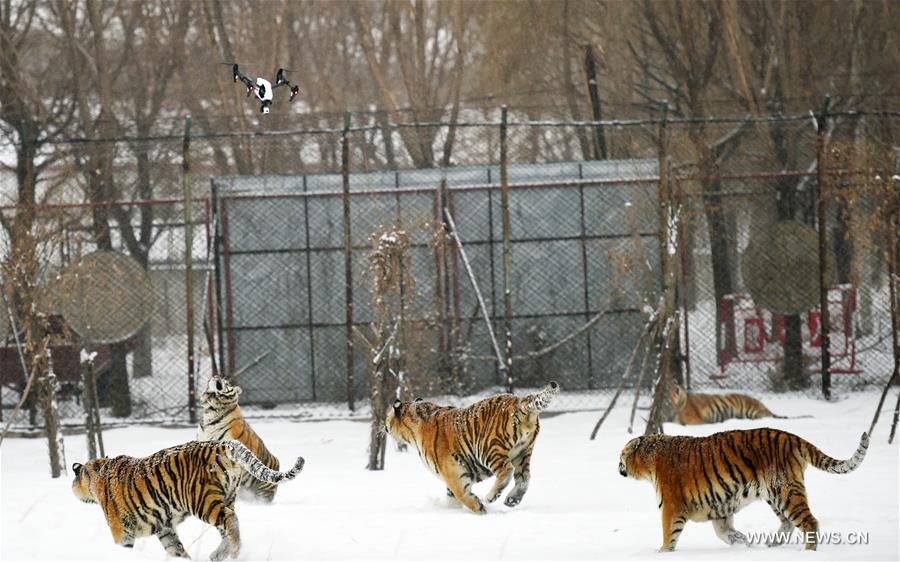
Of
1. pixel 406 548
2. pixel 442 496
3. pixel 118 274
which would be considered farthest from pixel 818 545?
pixel 118 274

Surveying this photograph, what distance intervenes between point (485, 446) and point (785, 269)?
7.26 metres

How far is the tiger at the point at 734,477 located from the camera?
6.64 meters

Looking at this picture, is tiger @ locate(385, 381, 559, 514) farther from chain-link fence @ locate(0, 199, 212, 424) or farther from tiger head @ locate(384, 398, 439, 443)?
chain-link fence @ locate(0, 199, 212, 424)

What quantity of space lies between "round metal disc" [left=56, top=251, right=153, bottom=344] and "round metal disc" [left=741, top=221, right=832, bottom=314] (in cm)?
679

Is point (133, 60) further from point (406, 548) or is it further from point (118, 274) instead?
point (406, 548)

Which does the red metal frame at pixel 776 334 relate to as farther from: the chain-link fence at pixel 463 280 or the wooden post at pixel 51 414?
the wooden post at pixel 51 414

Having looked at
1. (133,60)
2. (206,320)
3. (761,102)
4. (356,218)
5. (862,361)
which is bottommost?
(862,361)

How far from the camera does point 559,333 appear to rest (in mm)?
14555

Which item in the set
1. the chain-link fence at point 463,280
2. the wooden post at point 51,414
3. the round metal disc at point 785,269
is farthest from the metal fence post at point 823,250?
the wooden post at point 51,414

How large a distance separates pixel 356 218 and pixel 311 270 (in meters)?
0.77

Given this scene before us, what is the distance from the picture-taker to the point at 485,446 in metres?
8.46

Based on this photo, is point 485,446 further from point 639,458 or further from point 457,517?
point 639,458

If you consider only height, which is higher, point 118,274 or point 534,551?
point 118,274

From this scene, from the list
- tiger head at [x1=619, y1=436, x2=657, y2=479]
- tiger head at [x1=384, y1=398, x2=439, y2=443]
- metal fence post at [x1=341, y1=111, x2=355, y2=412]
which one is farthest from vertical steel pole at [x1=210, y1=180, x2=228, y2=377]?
tiger head at [x1=619, y1=436, x2=657, y2=479]
